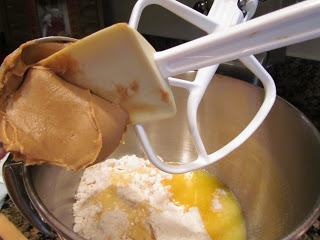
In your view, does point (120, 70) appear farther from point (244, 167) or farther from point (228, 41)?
point (244, 167)

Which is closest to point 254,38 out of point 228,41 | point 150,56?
point 228,41

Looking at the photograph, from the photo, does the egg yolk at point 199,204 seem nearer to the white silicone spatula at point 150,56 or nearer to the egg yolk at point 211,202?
the egg yolk at point 211,202

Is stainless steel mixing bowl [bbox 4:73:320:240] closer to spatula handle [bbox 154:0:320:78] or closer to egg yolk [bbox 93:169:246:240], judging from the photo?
egg yolk [bbox 93:169:246:240]

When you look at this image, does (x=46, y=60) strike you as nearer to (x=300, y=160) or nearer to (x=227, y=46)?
(x=227, y=46)

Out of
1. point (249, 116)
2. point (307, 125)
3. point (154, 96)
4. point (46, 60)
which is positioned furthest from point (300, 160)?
point (46, 60)

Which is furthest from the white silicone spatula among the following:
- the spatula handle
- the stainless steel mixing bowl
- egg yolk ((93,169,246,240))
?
egg yolk ((93,169,246,240))

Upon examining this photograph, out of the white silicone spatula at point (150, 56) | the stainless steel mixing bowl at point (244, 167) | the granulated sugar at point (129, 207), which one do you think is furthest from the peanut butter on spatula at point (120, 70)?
the granulated sugar at point (129, 207)
